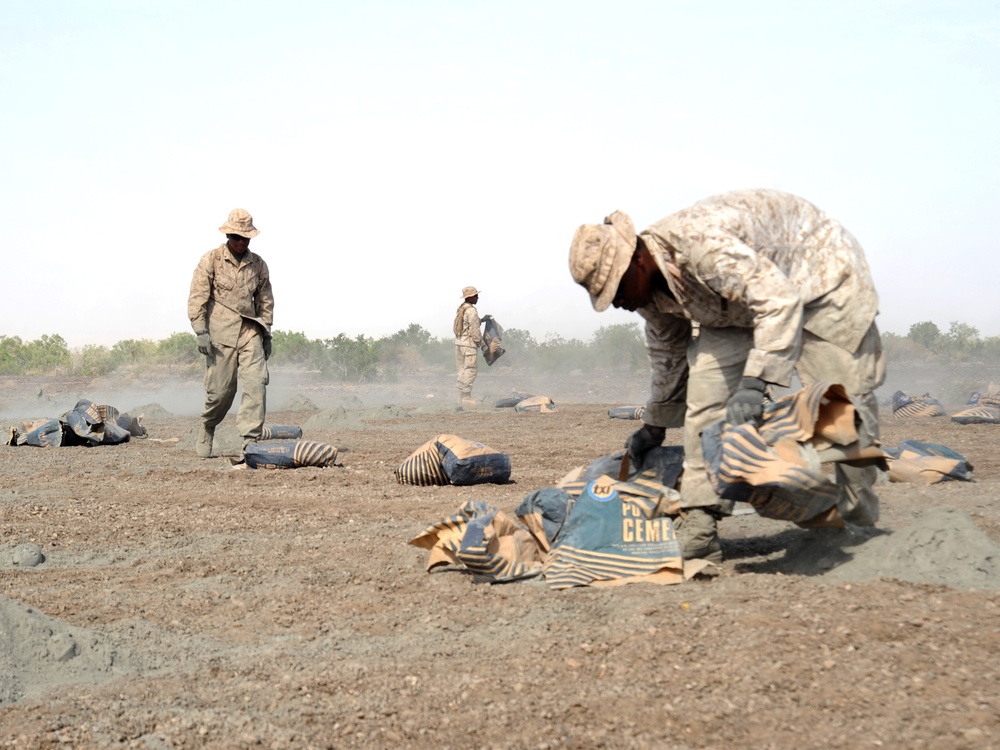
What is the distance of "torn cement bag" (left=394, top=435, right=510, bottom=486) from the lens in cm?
754

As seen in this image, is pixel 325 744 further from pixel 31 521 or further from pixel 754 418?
pixel 31 521

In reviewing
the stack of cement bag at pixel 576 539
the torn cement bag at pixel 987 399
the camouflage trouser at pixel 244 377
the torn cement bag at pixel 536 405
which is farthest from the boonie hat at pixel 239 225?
the torn cement bag at pixel 987 399

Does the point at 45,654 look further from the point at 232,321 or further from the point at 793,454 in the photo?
the point at 232,321

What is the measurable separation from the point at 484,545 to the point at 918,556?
169 centimetres

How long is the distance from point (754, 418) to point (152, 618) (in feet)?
7.99

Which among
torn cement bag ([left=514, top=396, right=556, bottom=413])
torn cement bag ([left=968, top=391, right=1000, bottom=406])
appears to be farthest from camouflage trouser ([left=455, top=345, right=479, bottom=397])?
torn cement bag ([left=968, top=391, right=1000, bottom=406])

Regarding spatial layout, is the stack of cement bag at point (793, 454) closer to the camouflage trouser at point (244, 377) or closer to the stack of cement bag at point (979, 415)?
the camouflage trouser at point (244, 377)

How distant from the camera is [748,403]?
406cm

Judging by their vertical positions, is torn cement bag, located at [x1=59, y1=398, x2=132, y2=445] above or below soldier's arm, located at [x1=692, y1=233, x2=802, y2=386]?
below

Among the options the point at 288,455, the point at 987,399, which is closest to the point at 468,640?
the point at 288,455

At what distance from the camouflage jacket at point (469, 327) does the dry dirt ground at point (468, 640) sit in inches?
477

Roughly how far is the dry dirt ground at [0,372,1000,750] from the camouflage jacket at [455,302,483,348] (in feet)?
39.7

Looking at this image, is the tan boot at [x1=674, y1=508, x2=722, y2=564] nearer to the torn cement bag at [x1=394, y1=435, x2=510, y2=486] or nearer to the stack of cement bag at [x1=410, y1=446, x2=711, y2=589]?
the stack of cement bag at [x1=410, y1=446, x2=711, y2=589]

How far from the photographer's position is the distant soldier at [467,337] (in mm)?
18677
